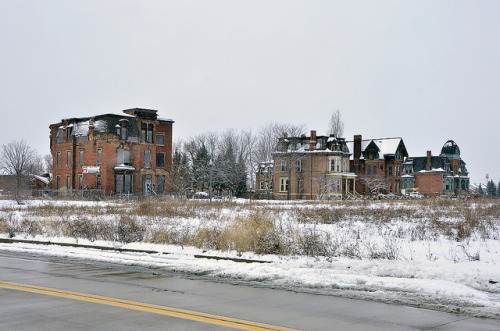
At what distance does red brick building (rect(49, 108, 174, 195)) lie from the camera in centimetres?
6325

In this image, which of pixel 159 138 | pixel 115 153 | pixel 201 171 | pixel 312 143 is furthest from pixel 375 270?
pixel 201 171

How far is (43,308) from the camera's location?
8773 mm

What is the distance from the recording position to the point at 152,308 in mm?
8875

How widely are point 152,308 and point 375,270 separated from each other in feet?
19.6

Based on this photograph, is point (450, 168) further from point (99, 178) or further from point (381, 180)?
point (99, 178)

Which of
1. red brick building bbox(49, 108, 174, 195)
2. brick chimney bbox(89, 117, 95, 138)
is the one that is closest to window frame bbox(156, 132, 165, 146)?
red brick building bbox(49, 108, 174, 195)

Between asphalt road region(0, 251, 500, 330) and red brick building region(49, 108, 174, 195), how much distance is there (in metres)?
52.2

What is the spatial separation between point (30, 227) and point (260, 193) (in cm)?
6176

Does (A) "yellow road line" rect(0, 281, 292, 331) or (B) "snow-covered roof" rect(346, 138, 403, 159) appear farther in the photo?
(B) "snow-covered roof" rect(346, 138, 403, 159)

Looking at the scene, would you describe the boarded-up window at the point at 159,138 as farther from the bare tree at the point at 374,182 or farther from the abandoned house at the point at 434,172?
the abandoned house at the point at 434,172

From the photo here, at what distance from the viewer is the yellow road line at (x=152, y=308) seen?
305 inches

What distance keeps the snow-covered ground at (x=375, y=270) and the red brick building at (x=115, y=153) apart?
45.9 meters

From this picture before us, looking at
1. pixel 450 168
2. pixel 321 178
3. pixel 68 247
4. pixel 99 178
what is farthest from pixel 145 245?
pixel 450 168

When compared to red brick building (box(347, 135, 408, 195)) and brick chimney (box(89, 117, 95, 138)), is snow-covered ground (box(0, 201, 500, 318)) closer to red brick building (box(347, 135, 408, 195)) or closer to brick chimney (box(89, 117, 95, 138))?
brick chimney (box(89, 117, 95, 138))
